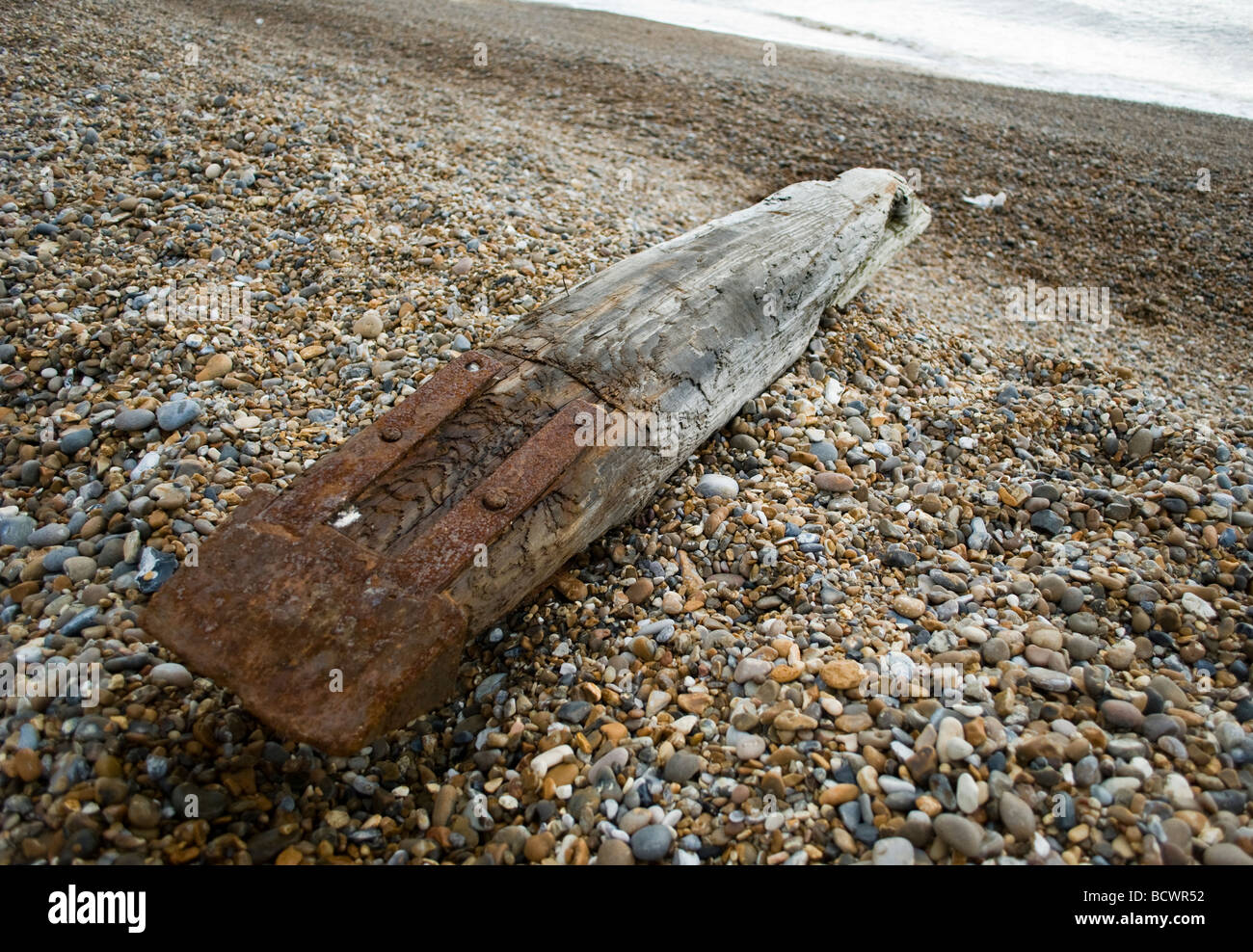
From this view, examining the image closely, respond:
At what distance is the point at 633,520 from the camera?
3248mm

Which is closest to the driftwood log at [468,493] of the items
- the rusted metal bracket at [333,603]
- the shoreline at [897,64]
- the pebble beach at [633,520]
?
the rusted metal bracket at [333,603]

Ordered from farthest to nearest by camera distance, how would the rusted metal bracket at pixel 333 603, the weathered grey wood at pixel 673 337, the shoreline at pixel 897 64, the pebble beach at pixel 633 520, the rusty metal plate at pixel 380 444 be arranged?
1. the shoreline at pixel 897 64
2. the weathered grey wood at pixel 673 337
3. the rusty metal plate at pixel 380 444
4. the pebble beach at pixel 633 520
5. the rusted metal bracket at pixel 333 603

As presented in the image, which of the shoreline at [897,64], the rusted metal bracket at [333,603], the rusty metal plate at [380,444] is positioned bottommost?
the rusted metal bracket at [333,603]

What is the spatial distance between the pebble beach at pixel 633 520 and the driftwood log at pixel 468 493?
1.37 ft

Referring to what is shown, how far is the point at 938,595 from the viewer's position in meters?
2.90

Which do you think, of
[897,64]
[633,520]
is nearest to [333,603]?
[633,520]

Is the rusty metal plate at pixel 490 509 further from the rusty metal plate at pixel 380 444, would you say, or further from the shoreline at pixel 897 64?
the shoreline at pixel 897 64

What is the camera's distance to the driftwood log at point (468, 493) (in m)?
2.05

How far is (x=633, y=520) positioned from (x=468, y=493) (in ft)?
3.19

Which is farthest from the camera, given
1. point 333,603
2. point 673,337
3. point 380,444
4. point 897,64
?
point 897,64

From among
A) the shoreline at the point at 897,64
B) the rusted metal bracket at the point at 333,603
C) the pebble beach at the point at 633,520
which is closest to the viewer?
the rusted metal bracket at the point at 333,603

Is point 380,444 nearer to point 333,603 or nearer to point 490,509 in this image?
point 490,509

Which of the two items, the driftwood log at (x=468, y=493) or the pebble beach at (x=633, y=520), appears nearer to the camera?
the driftwood log at (x=468, y=493)
